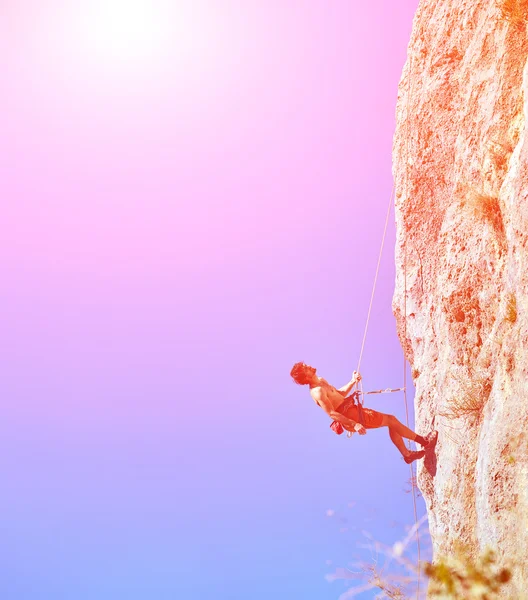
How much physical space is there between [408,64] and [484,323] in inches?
219

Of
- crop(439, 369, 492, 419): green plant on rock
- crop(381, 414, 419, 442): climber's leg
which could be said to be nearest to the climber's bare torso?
crop(381, 414, 419, 442): climber's leg

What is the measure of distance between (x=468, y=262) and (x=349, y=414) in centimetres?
307

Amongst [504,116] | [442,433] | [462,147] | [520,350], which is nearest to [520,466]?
[520,350]

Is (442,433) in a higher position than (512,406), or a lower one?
higher

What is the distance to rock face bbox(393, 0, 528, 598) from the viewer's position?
566 cm

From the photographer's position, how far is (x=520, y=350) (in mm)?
5531

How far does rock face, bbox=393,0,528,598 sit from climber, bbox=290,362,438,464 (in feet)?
1.06

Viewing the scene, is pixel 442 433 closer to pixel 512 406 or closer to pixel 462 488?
pixel 462 488

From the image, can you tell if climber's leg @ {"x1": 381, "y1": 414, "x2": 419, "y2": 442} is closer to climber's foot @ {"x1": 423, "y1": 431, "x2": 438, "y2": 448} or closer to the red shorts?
the red shorts

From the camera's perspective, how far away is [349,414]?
28.8 ft

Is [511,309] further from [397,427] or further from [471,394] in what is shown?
[397,427]

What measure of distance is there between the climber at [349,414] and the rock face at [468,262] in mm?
324

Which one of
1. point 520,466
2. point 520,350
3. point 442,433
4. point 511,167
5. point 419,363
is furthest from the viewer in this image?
point 419,363

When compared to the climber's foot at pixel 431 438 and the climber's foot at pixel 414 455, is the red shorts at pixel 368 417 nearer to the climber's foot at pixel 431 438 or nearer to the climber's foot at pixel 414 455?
the climber's foot at pixel 414 455
